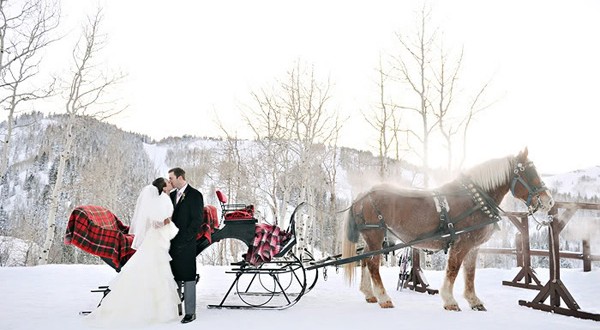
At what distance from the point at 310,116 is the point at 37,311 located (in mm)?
11634

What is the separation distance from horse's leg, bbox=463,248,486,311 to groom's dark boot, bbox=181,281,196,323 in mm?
3391

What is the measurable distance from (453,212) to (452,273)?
0.77m

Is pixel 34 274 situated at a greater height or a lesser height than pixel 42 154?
Result: lesser

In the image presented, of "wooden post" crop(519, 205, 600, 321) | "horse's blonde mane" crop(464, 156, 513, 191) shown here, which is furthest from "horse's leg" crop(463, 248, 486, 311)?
"horse's blonde mane" crop(464, 156, 513, 191)

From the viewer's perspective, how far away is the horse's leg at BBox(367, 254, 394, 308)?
5.21m

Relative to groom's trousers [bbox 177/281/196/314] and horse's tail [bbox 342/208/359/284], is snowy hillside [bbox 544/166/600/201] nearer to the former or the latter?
horse's tail [bbox 342/208/359/284]

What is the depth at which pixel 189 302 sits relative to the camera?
443 centimetres

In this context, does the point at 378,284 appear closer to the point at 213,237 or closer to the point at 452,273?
the point at 452,273

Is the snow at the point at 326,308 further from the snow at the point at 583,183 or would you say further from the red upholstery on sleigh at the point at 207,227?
the snow at the point at 583,183

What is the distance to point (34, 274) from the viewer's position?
7.51 metres

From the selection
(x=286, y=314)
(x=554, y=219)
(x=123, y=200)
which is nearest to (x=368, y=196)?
(x=286, y=314)

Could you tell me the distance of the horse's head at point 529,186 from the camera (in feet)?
16.2

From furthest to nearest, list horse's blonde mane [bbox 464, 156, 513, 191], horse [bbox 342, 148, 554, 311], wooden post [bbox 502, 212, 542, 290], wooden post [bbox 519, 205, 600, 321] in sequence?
wooden post [bbox 502, 212, 542, 290], horse's blonde mane [bbox 464, 156, 513, 191], horse [bbox 342, 148, 554, 311], wooden post [bbox 519, 205, 600, 321]

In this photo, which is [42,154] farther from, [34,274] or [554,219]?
[554,219]
